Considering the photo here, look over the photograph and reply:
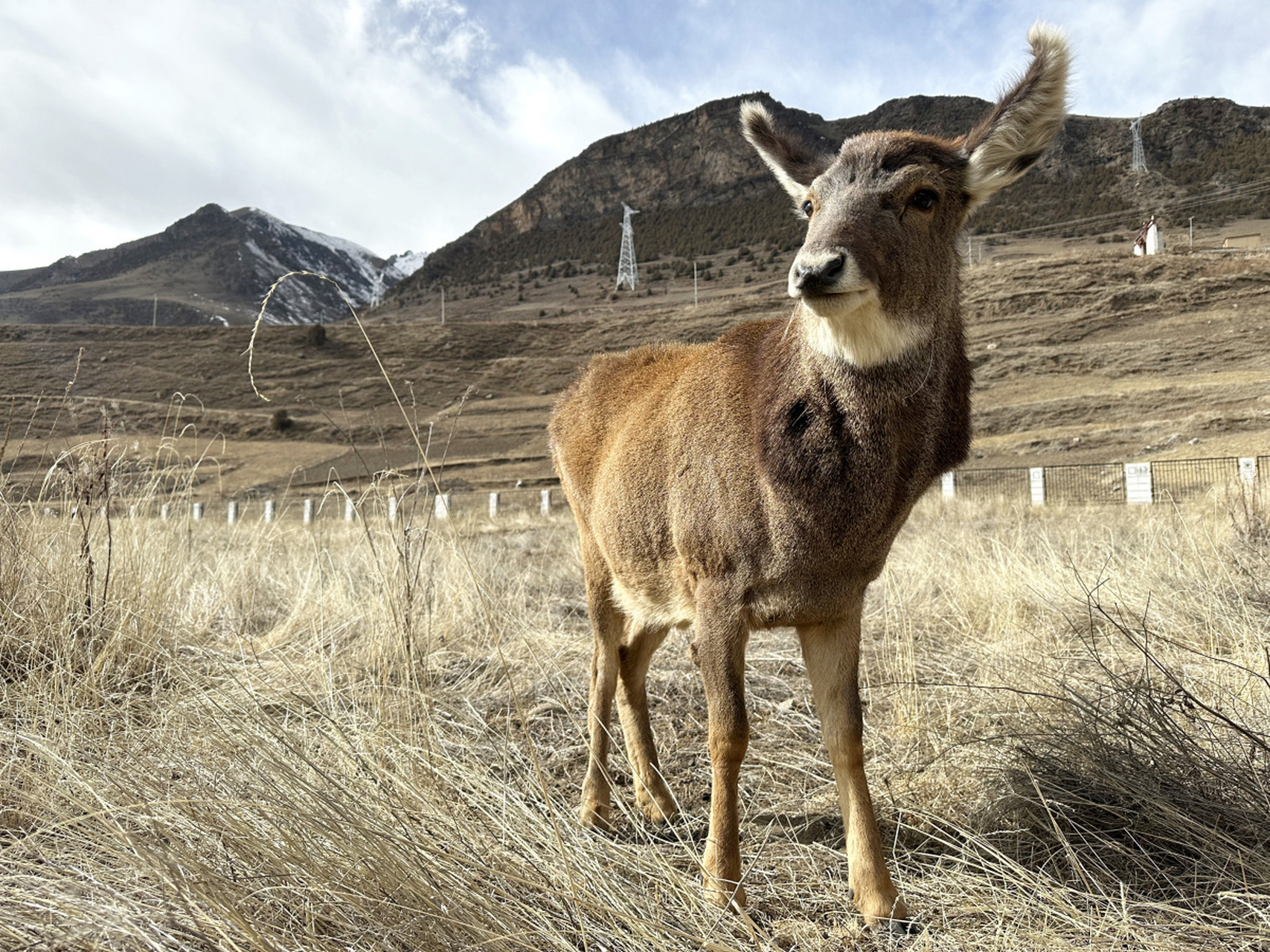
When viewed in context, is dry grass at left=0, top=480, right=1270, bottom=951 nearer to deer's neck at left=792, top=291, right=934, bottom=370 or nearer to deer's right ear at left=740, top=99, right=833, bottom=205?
deer's neck at left=792, top=291, right=934, bottom=370

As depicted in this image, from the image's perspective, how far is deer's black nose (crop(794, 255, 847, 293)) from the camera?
7.12 feet

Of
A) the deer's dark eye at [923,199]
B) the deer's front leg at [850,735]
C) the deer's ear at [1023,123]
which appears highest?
the deer's ear at [1023,123]

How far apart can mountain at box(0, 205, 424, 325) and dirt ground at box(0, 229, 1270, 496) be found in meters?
40.5

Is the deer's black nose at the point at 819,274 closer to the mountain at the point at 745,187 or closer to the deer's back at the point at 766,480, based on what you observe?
the deer's back at the point at 766,480

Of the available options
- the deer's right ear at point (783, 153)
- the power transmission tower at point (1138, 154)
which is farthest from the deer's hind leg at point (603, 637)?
the power transmission tower at point (1138, 154)

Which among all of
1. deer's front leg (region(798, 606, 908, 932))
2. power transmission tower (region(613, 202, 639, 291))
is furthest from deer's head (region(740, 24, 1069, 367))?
power transmission tower (region(613, 202, 639, 291))

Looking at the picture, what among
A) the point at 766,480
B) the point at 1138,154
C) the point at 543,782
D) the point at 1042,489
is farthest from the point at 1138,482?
the point at 1138,154

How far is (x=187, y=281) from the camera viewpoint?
5354 inches

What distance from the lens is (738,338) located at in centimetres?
322

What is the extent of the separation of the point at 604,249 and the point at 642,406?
113 m

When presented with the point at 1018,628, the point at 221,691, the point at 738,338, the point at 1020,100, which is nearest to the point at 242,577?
the point at 221,691

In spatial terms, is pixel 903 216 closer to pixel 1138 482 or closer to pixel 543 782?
pixel 543 782

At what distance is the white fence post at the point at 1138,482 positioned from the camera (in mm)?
17266

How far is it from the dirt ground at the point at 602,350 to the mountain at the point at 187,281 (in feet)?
133
